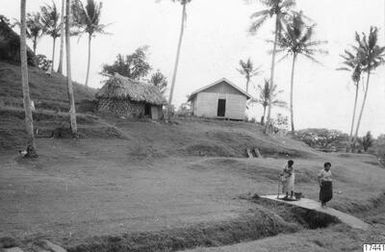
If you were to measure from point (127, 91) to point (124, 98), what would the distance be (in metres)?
0.55

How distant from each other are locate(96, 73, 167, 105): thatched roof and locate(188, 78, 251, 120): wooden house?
5.53 metres

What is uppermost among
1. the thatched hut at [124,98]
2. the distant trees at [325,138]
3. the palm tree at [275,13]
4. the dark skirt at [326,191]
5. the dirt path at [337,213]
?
the palm tree at [275,13]

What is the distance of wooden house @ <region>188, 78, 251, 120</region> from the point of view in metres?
38.0

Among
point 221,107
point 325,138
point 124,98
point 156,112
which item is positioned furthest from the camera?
point 325,138

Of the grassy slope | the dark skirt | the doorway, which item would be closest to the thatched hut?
the grassy slope

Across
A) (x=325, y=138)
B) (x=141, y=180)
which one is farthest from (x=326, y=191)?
(x=325, y=138)

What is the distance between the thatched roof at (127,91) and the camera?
31172 mm

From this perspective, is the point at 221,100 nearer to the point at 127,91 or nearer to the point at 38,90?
the point at 127,91

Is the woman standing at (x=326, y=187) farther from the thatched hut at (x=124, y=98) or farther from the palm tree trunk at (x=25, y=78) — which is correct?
the thatched hut at (x=124, y=98)

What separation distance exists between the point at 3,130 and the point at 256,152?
589 inches

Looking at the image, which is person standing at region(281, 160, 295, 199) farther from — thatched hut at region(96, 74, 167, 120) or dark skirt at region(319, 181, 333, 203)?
thatched hut at region(96, 74, 167, 120)

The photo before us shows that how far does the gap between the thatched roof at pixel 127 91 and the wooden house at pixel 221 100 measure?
5.53m

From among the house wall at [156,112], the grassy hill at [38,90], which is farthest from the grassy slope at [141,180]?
the house wall at [156,112]

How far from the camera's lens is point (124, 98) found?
102ft
